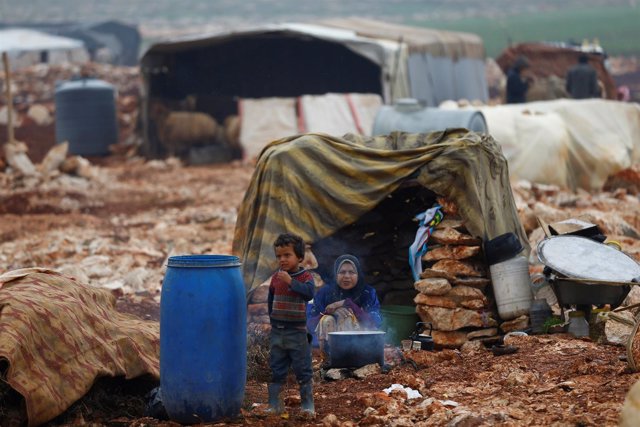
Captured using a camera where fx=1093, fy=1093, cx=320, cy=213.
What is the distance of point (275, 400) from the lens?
6.21m

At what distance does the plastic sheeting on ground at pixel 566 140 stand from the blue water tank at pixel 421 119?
2544 mm

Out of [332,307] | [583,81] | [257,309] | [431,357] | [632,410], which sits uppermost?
[632,410]

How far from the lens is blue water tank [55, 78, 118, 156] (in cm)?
2902

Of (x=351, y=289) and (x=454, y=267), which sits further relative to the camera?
(x=454, y=267)

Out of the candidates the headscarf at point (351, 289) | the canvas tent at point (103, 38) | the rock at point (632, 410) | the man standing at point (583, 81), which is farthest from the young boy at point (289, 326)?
the canvas tent at point (103, 38)

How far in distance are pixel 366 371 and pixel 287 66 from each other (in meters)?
23.9

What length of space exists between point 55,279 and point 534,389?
2913mm

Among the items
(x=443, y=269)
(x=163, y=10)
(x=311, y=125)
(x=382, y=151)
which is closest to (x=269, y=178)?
(x=382, y=151)

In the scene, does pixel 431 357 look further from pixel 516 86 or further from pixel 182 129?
pixel 182 129

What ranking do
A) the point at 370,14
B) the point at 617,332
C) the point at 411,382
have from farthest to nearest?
the point at 370,14, the point at 617,332, the point at 411,382

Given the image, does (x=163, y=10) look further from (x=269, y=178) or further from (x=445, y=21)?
(x=269, y=178)

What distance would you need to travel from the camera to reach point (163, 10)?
279 ft

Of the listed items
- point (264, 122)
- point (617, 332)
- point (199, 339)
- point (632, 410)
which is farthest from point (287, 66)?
point (632, 410)

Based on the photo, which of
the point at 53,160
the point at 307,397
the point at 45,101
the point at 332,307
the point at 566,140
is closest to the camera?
the point at 307,397
